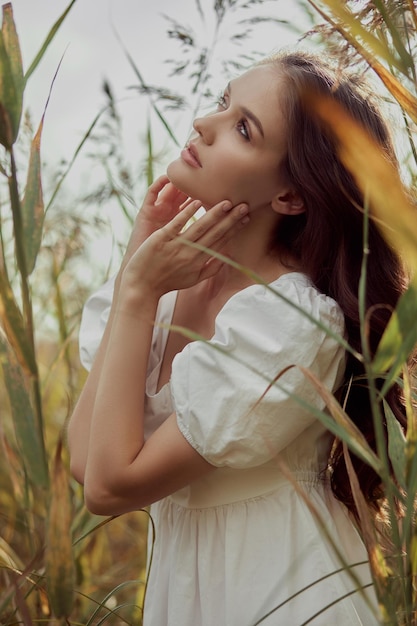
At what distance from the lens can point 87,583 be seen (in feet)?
7.02

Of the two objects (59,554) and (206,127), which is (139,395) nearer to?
(206,127)

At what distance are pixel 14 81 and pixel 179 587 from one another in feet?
3.19

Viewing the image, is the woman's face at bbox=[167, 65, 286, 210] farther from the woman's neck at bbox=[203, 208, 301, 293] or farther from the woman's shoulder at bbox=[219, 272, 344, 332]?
the woman's shoulder at bbox=[219, 272, 344, 332]

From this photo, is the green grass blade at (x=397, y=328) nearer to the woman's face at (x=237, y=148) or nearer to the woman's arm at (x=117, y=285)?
the woman's face at (x=237, y=148)

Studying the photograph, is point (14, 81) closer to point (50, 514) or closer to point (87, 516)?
point (50, 514)

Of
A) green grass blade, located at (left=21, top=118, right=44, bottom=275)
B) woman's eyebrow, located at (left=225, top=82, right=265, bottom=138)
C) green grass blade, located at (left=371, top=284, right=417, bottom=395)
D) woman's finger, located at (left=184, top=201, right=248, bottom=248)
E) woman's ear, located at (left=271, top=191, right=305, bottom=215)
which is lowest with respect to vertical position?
woman's ear, located at (left=271, top=191, right=305, bottom=215)

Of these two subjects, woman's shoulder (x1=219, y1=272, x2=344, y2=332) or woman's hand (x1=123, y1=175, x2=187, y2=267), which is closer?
woman's shoulder (x1=219, y1=272, x2=344, y2=332)

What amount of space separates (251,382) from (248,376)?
0.01m

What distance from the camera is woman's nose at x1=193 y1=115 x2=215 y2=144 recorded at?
1498mm

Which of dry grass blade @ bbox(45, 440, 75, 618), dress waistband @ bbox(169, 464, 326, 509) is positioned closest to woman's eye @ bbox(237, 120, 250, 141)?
dress waistband @ bbox(169, 464, 326, 509)

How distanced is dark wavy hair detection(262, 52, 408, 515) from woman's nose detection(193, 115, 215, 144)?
0.15 m

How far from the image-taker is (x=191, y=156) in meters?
1.51

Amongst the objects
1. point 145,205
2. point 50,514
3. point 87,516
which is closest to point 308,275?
point 145,205

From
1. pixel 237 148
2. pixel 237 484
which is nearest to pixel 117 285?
pixel 237 148
